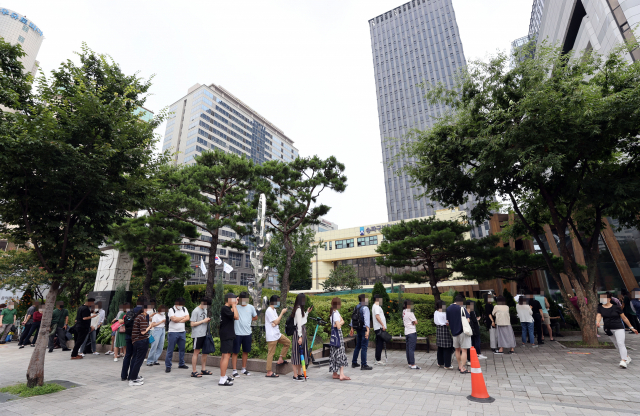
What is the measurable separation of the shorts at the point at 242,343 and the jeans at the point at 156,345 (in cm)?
283

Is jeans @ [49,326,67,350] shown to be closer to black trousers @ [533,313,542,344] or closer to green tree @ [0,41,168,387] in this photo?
green tree @ [0,41,168,387]

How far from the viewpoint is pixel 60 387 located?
5.80 m

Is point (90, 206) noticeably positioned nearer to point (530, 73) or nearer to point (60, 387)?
point (60, 387)

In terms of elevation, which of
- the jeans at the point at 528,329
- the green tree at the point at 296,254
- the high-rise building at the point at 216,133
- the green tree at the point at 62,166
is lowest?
the jeans at the point at 528,329

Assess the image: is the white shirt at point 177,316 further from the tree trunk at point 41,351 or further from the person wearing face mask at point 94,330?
the person wearing face mask at point 94,330

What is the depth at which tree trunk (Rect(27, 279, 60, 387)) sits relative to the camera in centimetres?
577

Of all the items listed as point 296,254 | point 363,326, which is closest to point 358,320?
point 363,326

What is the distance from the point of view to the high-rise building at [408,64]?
242 feet

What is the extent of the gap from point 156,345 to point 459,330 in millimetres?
7965

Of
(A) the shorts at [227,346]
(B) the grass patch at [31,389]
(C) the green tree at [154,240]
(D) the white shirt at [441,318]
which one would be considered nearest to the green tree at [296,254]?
(C) the green tree at [154,240]

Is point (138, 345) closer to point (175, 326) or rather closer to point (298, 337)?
point (175, 326)

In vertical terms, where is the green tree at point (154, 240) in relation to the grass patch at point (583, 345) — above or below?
above

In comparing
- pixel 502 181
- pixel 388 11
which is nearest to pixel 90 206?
pixel 502 181

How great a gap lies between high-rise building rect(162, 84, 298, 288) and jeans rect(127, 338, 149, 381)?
54438 millimetres
